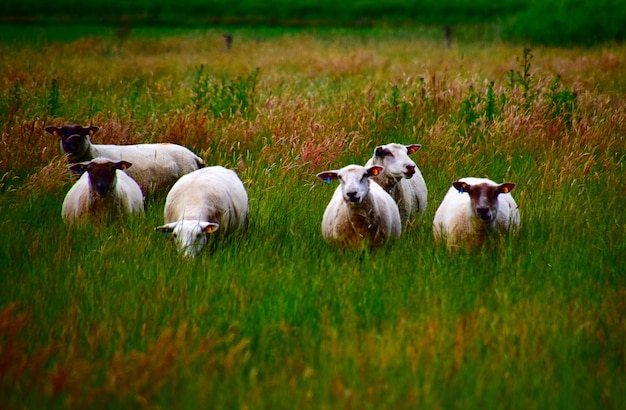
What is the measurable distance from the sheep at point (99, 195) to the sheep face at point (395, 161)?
95.2 inches

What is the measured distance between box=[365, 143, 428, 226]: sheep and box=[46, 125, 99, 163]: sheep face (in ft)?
10.7

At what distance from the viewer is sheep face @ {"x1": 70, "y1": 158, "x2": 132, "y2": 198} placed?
6238 mm

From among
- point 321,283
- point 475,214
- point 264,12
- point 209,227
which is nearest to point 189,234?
point 209,227

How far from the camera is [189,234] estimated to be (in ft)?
17.4

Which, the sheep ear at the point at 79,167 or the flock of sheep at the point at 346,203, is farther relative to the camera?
the sheep ear at the point at 79,167

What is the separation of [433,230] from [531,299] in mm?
1696

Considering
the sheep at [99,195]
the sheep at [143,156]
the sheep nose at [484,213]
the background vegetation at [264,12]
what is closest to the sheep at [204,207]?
the sheep at [99,195]

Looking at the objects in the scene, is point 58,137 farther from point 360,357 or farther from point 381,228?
point 360,357

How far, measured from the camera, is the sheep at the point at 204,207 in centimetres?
539

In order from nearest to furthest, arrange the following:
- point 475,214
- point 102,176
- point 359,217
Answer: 1. point 475,214
2. point 359,217
3. point 102,176

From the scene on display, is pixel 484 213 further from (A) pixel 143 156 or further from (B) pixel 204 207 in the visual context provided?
(A) pixel 143 156

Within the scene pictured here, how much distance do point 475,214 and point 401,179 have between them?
122 centimetres

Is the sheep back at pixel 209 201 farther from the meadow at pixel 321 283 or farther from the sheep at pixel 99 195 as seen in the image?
the sheep at pixel 99 195

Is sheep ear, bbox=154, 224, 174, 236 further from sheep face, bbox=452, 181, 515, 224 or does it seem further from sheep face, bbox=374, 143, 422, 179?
sheep face, bbox=452, 181, 515, 224
